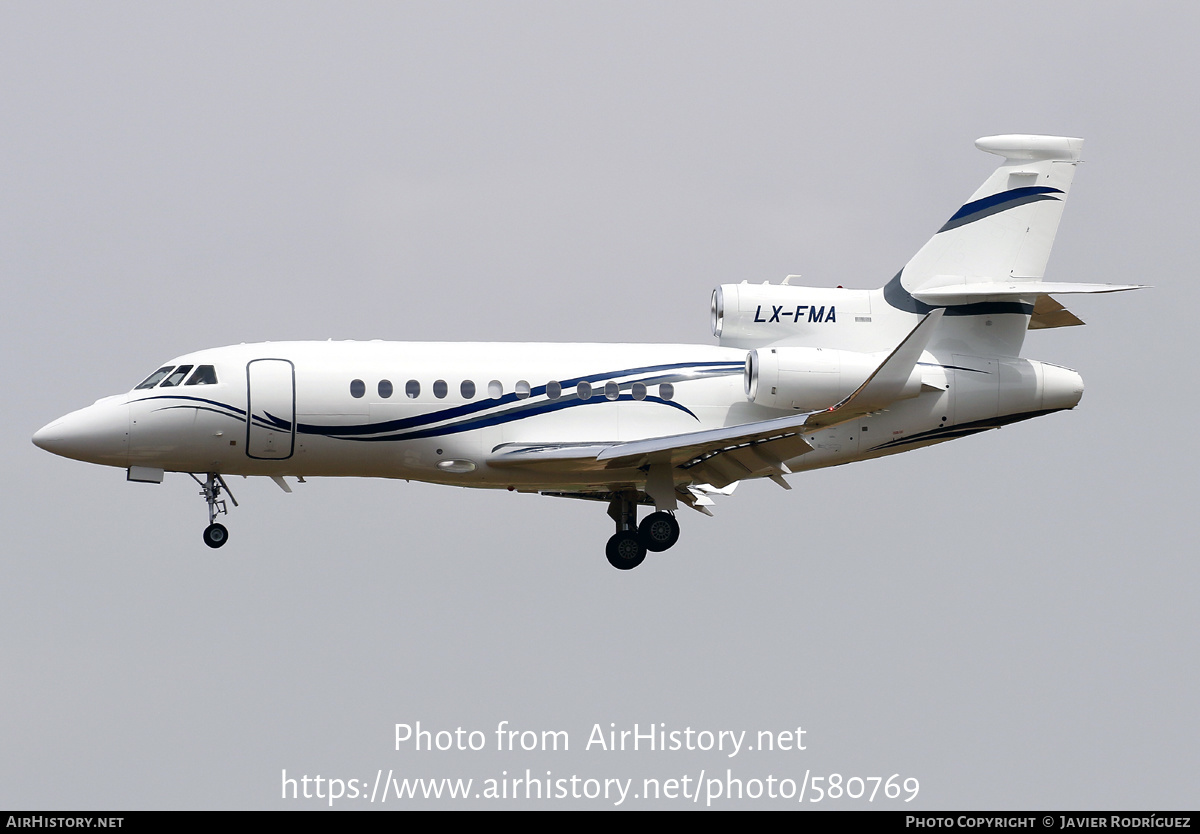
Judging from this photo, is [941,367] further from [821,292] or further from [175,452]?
[175,452]

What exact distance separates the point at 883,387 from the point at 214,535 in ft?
42.6

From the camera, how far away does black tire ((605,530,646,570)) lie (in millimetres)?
34125

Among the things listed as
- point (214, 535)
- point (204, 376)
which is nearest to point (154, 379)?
point (204, 376)

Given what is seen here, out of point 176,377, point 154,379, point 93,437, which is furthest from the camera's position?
point 154,379

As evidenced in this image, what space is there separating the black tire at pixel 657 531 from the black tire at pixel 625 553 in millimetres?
671

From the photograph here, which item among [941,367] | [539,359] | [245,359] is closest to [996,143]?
[941,367]

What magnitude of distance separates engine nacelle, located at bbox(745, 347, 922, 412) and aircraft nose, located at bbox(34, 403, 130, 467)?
1192 cm

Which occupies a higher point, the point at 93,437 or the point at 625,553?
the point at 93,437

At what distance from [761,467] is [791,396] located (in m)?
1.53

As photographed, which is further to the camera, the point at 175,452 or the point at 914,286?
the point at 914,286

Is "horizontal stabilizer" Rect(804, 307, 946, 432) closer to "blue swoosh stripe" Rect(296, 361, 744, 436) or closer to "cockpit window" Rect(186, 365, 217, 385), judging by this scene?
"blue swoosh stripe" Rect(296, 361, 744, 436)

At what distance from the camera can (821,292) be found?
3453 centimetres

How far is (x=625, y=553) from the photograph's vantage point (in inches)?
1344

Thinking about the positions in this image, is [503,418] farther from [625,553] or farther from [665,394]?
[625,553]
